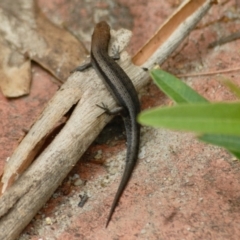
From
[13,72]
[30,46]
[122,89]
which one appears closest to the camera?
[122,89]

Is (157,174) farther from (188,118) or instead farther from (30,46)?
(30,46)

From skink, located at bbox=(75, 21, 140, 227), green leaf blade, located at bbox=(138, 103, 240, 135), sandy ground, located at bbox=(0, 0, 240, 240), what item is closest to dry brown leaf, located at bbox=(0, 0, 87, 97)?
sandy ground, located at bbox=(0, 0, 240, 240)

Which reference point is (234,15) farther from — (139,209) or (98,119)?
(139,209)

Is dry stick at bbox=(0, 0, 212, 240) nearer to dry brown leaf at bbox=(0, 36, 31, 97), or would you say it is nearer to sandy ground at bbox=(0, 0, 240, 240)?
sandy ground at bbox=(0, 0, 240, 240)

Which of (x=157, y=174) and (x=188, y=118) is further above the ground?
(x=188, y=118)

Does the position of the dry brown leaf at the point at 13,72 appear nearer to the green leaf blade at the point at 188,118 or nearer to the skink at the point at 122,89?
the skink at the point at 122,89

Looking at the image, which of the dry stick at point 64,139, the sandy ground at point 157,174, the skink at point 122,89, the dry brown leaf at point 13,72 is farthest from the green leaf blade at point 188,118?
the dry brown leaf at point 13,72

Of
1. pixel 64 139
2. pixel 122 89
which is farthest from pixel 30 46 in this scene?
pixel 64 139
